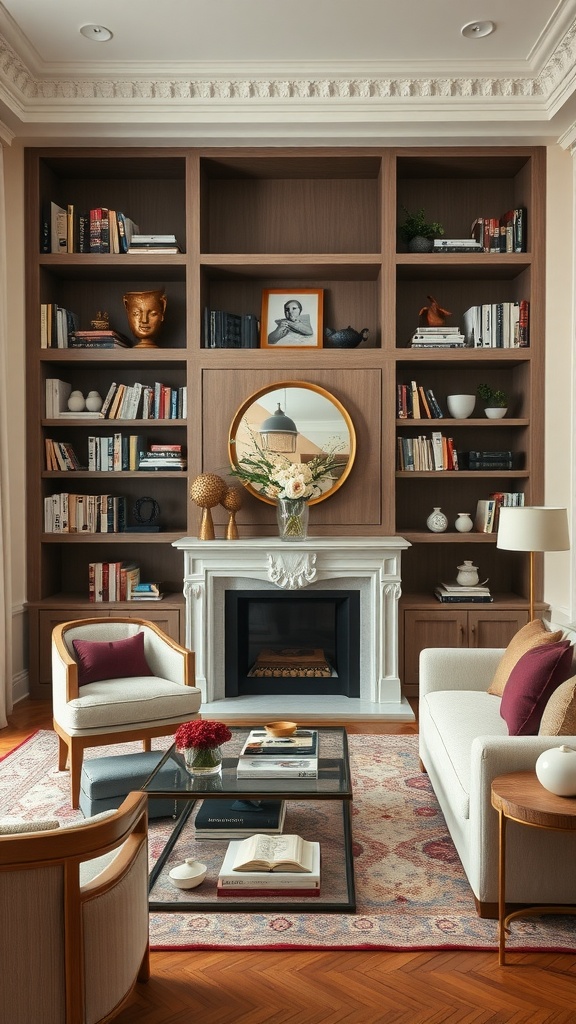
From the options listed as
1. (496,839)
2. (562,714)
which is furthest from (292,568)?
(496,839)

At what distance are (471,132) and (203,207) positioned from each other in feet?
5.45

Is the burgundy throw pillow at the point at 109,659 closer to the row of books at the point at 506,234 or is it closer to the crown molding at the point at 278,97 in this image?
the crown molding at the point at 278,97

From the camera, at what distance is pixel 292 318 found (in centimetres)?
545

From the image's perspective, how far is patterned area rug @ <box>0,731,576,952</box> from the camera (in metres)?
2.48

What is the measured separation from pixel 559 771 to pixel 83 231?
4279 millimetres

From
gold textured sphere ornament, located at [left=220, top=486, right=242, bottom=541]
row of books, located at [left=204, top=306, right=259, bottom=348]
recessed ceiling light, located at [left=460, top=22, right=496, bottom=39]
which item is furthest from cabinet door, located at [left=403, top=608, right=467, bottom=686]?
recessed ceiling light, located at [left=460, top=22, right=496, bottom=39]

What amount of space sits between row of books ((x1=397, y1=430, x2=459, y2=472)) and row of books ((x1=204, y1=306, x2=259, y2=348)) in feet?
3.77

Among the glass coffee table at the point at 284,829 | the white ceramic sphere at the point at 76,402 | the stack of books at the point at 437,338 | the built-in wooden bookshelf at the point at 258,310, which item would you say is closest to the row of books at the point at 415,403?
the built-in wooden bookshelf at the point at 258,310

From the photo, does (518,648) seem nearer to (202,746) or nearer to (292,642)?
(202,746)

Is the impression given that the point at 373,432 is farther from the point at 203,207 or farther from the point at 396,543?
the point at 203,207

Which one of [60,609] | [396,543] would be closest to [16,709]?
[60,609]

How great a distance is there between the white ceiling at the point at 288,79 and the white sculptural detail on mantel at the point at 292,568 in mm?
2461

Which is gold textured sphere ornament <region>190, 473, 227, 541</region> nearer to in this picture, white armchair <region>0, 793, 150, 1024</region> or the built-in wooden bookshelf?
the built-in wooden bookshelf

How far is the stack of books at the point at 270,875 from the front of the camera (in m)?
2.71
